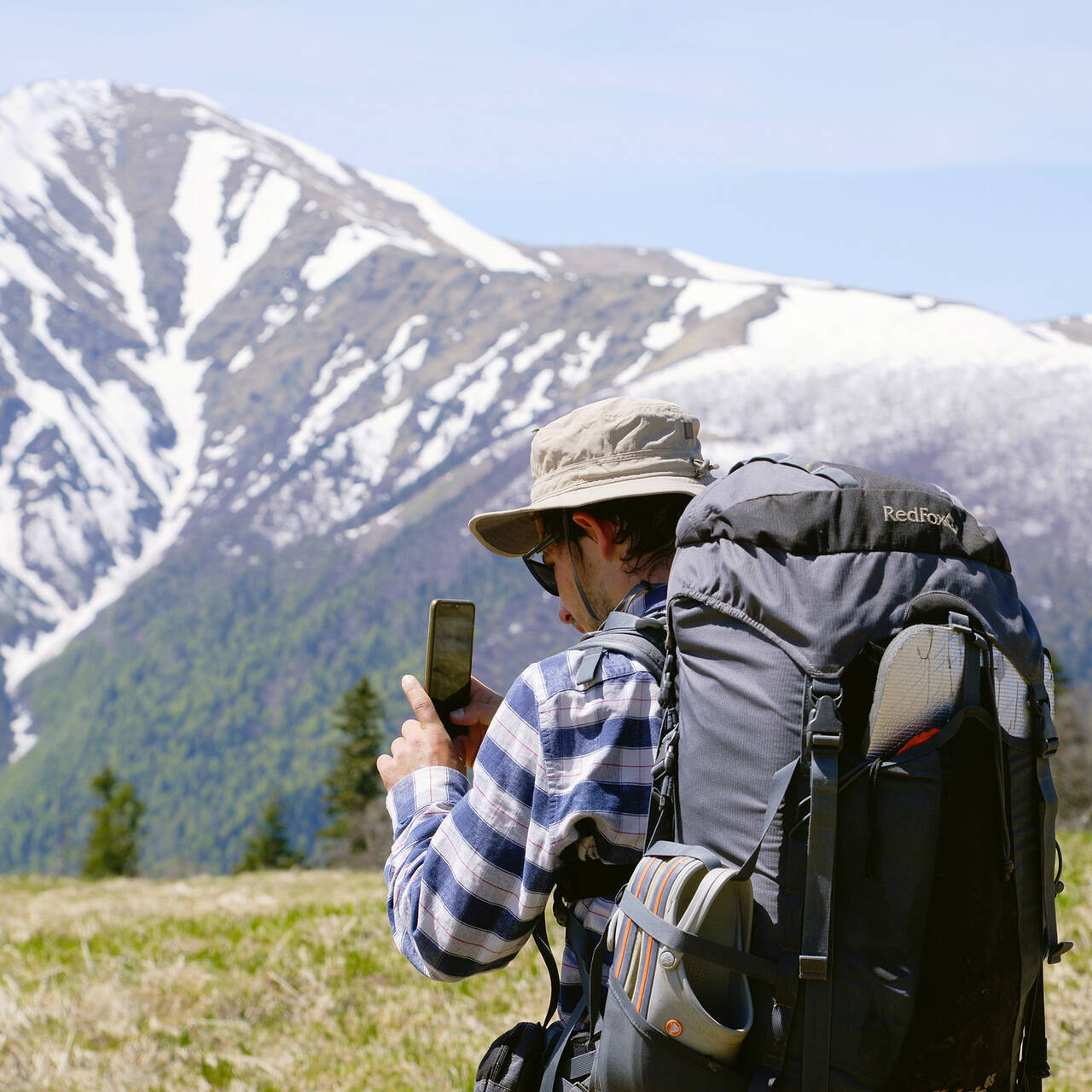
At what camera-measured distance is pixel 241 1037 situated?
649 cm

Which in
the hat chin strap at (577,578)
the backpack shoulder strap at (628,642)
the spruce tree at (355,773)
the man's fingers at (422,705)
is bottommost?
the spruce tree at (355,773)

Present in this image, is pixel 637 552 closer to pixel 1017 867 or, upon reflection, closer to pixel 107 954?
pixel 1017 867

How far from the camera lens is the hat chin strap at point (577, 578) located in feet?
11.8

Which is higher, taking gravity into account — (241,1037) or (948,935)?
(948,935)

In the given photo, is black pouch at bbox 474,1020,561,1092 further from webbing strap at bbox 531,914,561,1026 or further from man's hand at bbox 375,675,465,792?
man's hand at bbox 375,675,465,792

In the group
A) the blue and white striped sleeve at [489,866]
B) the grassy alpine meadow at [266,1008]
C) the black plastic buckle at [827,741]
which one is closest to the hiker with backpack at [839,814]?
the black plastic buckle at [827,741]

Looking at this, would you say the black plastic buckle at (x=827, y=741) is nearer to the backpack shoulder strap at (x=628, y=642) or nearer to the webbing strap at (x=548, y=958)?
the backpack shoulder strap at (x=628, y=642)

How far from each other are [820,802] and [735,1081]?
25.0 inches

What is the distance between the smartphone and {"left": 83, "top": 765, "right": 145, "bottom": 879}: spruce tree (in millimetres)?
79598

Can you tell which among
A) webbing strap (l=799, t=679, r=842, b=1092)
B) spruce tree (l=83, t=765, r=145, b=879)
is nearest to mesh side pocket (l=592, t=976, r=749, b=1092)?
webbing strap (l=799, t=679, r=842, b=1092)

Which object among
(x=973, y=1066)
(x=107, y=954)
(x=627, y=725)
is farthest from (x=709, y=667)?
(x=107, y=954)

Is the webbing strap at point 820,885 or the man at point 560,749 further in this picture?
the man at point 560,749

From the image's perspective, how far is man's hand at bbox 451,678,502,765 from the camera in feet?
12.7

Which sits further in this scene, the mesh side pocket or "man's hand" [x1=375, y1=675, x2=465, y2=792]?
"man's hand" [x1=375, y1=675, x2=465, y2=792]
